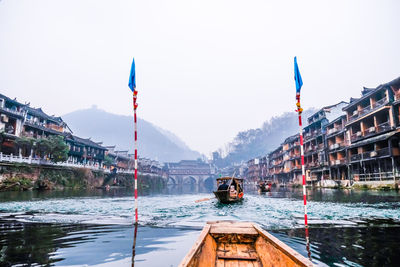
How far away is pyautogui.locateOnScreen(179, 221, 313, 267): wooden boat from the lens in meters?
3.52

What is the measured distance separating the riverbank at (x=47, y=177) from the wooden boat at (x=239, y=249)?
31.5 m

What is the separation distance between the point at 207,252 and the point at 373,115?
3413 cm

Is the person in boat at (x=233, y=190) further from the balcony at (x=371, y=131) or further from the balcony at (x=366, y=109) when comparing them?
the balcony at (x=366, y=109)

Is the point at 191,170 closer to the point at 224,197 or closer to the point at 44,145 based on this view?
the point at 44,145

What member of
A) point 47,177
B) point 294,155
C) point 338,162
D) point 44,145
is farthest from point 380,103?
point 47,177

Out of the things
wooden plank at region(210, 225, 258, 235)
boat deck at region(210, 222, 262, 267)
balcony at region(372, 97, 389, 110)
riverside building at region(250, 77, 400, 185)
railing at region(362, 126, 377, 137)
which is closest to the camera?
boat deck at region(210, 222, 262, 267)

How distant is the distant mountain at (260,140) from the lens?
148 metres

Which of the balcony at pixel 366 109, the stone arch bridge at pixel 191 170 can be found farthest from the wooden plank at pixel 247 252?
the stone arch bridge at pixel 191 170

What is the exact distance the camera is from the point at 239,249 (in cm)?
505

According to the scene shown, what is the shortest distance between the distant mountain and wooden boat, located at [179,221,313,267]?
14175 cm

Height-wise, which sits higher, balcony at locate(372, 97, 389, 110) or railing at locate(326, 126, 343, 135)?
balcony at locate(372, 97, 389, 110)

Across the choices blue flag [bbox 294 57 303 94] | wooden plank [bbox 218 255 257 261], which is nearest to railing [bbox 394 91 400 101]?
blue flag [bbox 294 57 303 94]

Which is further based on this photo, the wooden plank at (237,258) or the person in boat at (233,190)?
the person in boat at (233,190)

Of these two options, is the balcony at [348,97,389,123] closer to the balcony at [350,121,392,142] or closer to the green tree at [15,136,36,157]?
the balcony at [350,121,392,142]
